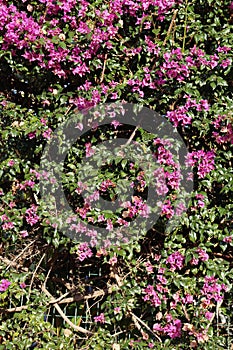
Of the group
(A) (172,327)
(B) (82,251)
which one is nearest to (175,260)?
(A) (172,327)

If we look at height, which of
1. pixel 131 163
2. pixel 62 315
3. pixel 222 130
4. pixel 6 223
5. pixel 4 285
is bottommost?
pixel 62 315

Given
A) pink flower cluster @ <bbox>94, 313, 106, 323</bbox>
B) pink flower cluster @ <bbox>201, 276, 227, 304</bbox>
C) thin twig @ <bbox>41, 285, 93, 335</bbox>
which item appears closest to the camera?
pink flower cluster @ <bbox>201, 276, 227, 304</bbox>

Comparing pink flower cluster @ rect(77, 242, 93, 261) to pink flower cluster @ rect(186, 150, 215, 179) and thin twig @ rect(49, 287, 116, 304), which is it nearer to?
thin twig @ rect(49, 287, 116, 304)

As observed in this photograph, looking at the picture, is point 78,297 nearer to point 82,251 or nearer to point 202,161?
point 82,251

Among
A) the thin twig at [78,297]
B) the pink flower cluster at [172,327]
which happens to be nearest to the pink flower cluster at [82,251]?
the thin twig at [78,297]

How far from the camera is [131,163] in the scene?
2684 millimetres

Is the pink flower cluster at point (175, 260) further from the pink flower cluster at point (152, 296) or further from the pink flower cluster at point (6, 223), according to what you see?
the pink flower cluster at point (6, 223)

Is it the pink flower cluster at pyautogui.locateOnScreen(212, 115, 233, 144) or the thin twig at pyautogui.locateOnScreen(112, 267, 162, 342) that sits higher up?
the pink flower cluster at pyautogui.locateOnScreen(212, 115, 233, 144)

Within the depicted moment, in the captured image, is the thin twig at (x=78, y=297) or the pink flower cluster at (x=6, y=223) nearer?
the pink flower cluster at (x=6, y=223)

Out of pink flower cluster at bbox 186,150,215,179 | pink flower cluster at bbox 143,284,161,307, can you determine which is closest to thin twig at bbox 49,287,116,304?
pink flower cluster at bbox 143,284,161,307

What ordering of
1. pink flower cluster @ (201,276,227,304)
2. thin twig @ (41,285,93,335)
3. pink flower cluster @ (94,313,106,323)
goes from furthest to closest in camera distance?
thin twig @ (41,285,93,335), pink flower cluster @ (94,313,106,323), pink flower cluster @ (201,276,227,304)

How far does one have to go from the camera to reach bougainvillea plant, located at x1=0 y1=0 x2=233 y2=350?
8.82ft

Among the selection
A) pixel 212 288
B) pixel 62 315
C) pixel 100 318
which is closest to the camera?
pixel 212 288

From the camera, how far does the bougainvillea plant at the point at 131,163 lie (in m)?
2.69
